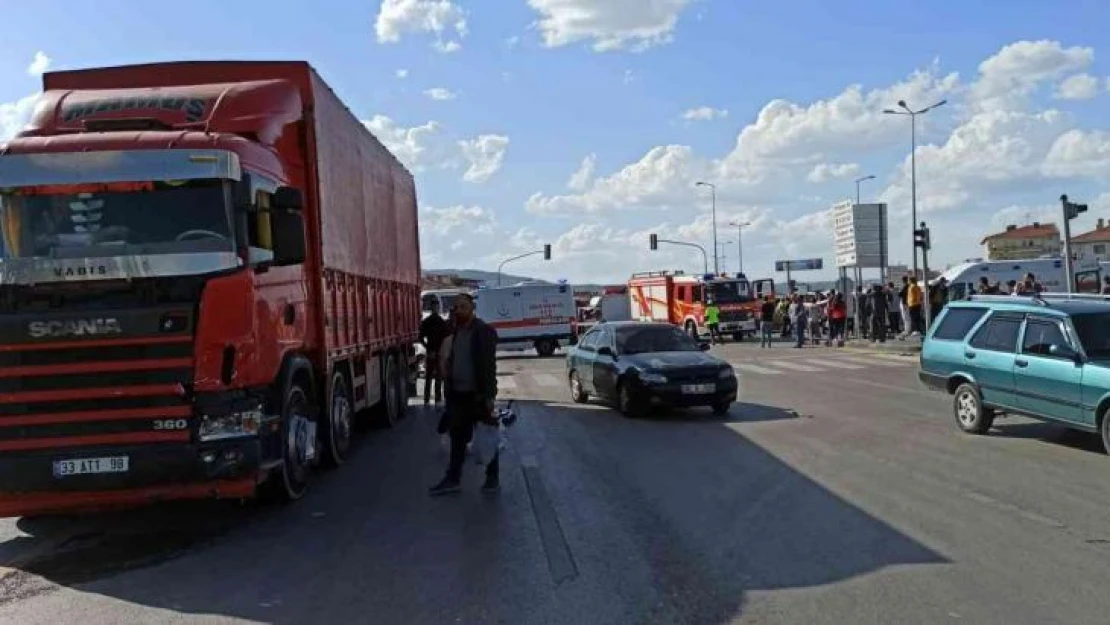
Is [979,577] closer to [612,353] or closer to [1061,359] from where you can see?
[1061,359]

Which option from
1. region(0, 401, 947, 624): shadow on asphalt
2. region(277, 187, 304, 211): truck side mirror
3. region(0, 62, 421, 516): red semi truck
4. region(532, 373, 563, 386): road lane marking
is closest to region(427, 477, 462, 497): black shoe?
region(0, 401, 947, 624): shadow on asphalt

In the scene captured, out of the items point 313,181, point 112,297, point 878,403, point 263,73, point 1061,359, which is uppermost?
point 263,73

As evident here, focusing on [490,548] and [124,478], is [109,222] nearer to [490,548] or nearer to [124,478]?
[124,478]

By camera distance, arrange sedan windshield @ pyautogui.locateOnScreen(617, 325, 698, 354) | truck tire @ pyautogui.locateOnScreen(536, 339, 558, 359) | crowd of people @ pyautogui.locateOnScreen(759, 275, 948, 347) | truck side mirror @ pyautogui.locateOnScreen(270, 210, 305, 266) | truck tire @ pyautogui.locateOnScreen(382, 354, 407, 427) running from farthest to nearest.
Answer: truck tire @ pyautogui.locateOnScreen(536, 339, 558, 359)
crowd of people @ pyautogui.locateOnScreen(759, 275, 948, 347)
sedan windshield @ pyautogui.locateOnScreen(617, 325, 698, 354)
truck tire @ pyautogui.locateOnScreen(382, 354, 407, 427)
truck side mirror @ pyautogui.locateOnScreen(270, 210, 305, 266)

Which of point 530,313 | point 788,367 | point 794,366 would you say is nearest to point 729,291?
point 530,313

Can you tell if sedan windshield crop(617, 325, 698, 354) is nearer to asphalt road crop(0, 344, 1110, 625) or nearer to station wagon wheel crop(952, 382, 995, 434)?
asphalt road crop(0, 344, 1110, 625)

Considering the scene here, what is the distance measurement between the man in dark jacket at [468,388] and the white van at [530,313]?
82.2 ft

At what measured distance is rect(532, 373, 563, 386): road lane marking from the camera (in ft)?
73.5

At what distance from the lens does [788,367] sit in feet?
80.9

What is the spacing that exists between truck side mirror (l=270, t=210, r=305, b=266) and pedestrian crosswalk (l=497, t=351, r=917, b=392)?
12825mm

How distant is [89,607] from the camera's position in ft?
19.9

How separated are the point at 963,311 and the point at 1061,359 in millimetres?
2078

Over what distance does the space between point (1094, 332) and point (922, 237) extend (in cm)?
1813

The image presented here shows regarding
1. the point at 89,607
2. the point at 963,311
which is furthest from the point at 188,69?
the point at 963,311
